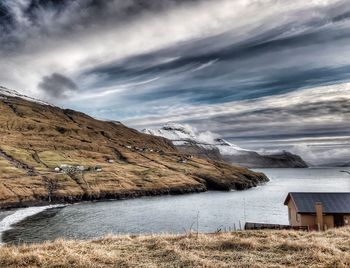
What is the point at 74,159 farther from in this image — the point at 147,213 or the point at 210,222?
the point at 210,222

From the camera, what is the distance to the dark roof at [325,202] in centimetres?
5316

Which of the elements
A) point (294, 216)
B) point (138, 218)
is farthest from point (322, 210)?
point (138, 218)

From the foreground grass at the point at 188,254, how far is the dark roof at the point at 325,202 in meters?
34.0

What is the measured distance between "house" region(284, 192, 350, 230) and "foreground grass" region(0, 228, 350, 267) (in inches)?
1312

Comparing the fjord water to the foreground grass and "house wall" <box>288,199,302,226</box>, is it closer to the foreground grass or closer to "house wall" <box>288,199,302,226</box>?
"house wall" <box>288,199,302,226</box>

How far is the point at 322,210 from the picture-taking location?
174 ft

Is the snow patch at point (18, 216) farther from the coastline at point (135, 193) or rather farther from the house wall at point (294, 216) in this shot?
the house wall at point (294, 216)

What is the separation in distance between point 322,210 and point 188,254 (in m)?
42.0

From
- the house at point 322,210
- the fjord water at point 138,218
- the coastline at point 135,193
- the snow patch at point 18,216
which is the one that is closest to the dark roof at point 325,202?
the house at point 322,210

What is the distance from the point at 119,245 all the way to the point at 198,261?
21.8 ft

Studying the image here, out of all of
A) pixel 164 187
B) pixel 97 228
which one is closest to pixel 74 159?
pixel 164 187

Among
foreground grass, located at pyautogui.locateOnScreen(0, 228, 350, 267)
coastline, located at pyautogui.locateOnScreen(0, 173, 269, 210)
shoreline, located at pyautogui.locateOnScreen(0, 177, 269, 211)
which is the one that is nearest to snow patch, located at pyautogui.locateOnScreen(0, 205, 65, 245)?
shoreline, located at pyautogui.locateOnScreen(0, 177, 269, 211)

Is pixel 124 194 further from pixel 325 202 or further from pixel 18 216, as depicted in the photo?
pixel 325 202

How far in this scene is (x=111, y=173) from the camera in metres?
163
